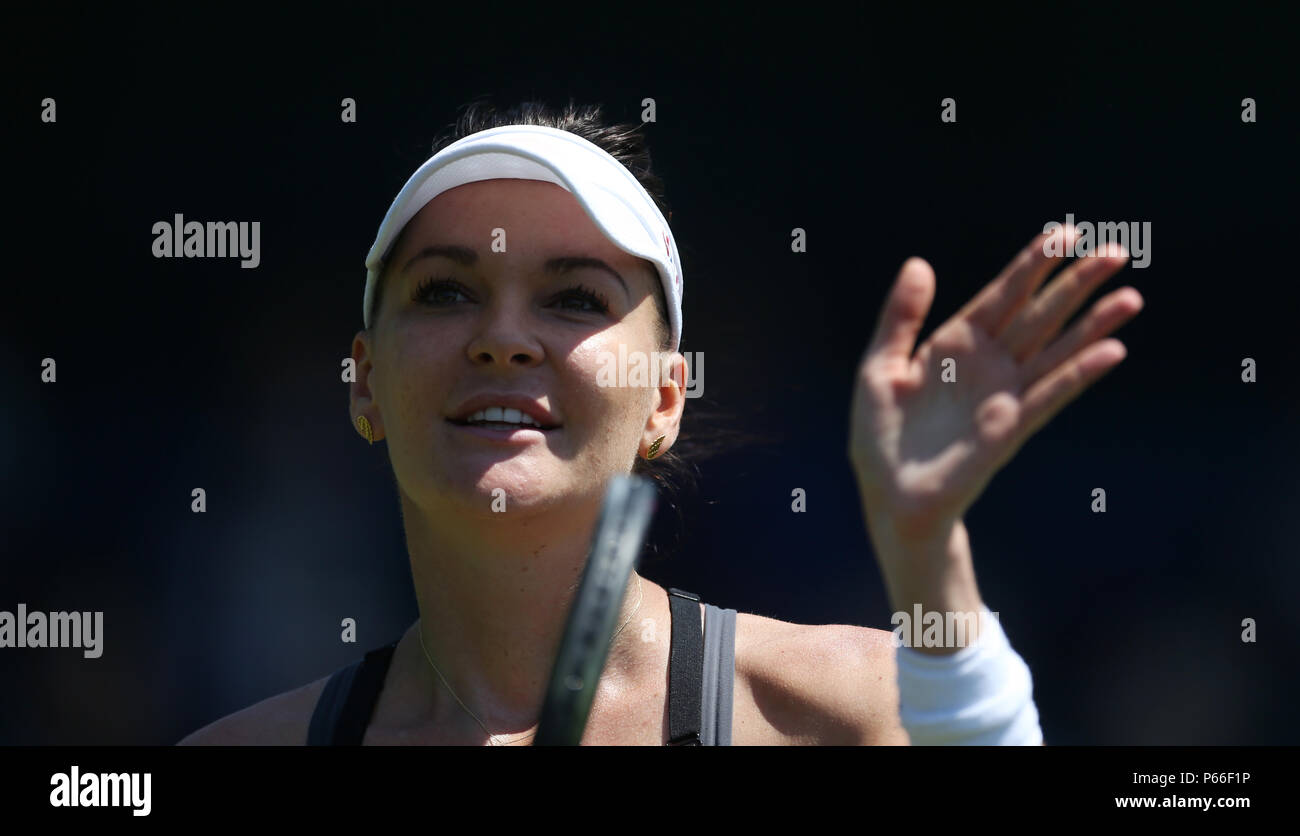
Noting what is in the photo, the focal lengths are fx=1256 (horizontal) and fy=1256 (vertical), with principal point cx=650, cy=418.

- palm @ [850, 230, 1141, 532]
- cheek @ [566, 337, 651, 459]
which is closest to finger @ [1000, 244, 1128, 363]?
palm @ [850, 230, 1141, 532]

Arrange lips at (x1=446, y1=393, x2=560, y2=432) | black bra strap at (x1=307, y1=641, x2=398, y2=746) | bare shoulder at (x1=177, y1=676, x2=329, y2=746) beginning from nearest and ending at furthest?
lips at (x1=446, y1=393, x2=560, y2=432) < black bra strap at (x1=307, y1=641, x2=398, y2=746) < bare shoulder at (x1=177, y1=676, x2=329, y2=746)

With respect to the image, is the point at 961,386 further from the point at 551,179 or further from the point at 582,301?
the point at 551,179

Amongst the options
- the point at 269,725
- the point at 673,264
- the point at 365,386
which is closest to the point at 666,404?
the point at 673,264

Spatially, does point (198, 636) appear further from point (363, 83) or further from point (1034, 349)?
point (1034, 349)

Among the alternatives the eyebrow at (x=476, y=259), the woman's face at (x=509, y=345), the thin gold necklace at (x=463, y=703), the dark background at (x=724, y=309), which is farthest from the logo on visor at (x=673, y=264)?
the dark background at (x=724, y=309)

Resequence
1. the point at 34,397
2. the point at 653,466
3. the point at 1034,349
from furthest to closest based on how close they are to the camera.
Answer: the point at 34,397, the point at 653,466, the point at 1034,349

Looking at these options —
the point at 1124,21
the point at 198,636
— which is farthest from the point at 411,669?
the point at 1124,21

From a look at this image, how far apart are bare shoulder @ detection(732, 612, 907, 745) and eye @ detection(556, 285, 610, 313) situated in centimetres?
70

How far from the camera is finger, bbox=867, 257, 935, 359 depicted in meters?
1.50

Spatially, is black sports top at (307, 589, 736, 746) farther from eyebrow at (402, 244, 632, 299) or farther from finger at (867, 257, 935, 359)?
finger at (867, 257, 935, 359)

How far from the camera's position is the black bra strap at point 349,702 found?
236 centimetres

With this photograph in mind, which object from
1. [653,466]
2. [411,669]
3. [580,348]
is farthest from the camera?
[653,466]

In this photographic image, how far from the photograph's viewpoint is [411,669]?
2.50 metres

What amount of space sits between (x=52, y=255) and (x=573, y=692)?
4034 mm
